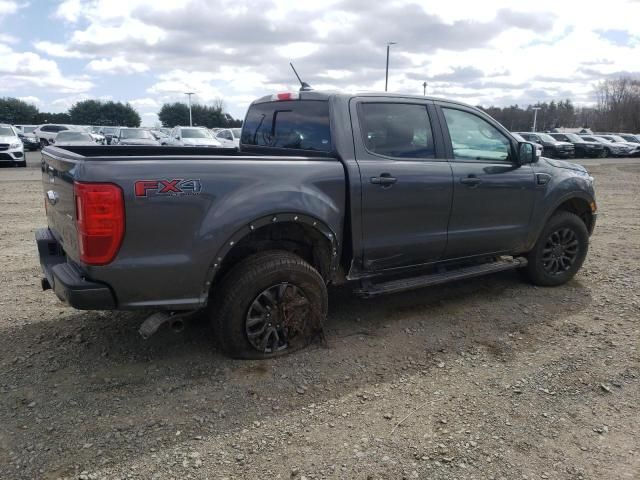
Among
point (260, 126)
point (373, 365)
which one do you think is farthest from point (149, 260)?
point (260, 126)

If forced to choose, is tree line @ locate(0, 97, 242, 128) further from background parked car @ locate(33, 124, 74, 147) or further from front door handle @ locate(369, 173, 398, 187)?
front door handle @ locate(369, 173, 398, 187)

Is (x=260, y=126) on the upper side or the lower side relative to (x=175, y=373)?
upper

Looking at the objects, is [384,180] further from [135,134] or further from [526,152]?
[135,134]

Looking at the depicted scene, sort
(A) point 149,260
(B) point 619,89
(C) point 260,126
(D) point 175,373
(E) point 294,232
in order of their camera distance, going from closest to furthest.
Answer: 1. (A) point 149,260
2. (D) point 175,373
3. (E) point 294,232
4. (C) point 260,126
5. (B) point 619,89

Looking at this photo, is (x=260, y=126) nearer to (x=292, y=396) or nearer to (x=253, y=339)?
(x=253, y=339)

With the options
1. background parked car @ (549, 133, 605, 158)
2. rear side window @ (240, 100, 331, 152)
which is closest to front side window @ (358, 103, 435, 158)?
rear side window @ (240, 100, 331, 152)

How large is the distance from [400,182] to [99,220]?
2.16 m

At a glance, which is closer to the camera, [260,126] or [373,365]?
[373,365]

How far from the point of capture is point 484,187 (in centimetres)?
459

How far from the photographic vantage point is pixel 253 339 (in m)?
3.61

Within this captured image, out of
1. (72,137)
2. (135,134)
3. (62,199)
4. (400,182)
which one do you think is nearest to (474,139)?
(400,182)

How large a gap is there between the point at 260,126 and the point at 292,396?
2.49 m

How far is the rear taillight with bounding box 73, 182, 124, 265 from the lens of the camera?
291 cm

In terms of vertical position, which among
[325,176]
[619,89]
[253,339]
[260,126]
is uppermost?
[619,89]
